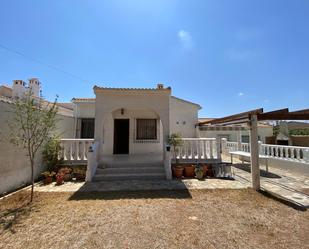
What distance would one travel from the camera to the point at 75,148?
10.1m

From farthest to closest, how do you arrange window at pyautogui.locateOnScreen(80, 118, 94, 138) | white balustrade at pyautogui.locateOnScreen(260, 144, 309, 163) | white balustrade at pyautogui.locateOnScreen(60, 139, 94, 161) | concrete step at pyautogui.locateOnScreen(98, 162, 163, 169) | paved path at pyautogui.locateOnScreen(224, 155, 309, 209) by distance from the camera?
window at pyautogui.locateOnScreen(80, 118, 94, 138)
white balustrade at pyautogui.locateOnScreen(260, 144, 309, 163)
white balustrade at pyautogui.locateOnScreen(60, 139, 94, 161)
concrete step at pyautogui.locateOnScreen(98, 162, 163, 169)
paved path at pyautogui.locateOnScreen(224, 155, 309, 209)

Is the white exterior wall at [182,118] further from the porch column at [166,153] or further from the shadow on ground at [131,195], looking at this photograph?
the shadow on ground at [131,195]

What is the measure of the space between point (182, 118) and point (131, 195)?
12.5m

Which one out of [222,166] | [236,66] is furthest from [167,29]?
[222,166]

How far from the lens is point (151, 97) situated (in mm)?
10312

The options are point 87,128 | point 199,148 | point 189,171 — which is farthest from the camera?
point 87,128

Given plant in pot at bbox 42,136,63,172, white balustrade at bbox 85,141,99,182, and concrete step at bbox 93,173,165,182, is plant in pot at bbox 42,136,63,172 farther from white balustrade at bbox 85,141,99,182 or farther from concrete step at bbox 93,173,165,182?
concrete step at bbox 93,173,165,182

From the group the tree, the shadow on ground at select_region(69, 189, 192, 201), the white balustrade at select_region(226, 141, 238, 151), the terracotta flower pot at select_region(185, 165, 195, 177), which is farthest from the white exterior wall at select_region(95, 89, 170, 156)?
the white balustrade at select_region(226, 141, 238, 151)

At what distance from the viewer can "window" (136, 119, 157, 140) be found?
1445 cm

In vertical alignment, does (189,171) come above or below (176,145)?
below

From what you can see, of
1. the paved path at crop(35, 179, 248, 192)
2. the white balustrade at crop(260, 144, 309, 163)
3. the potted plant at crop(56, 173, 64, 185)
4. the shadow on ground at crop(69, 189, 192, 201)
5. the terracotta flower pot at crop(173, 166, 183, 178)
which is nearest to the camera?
the shadow on ground at crop(69, 189, 192, 201)

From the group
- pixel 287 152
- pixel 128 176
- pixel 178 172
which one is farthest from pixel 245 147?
pixel 128 176

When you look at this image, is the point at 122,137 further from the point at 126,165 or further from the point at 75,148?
the point at 126,165

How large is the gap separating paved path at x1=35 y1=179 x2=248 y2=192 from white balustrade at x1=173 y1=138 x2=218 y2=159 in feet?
6.02
